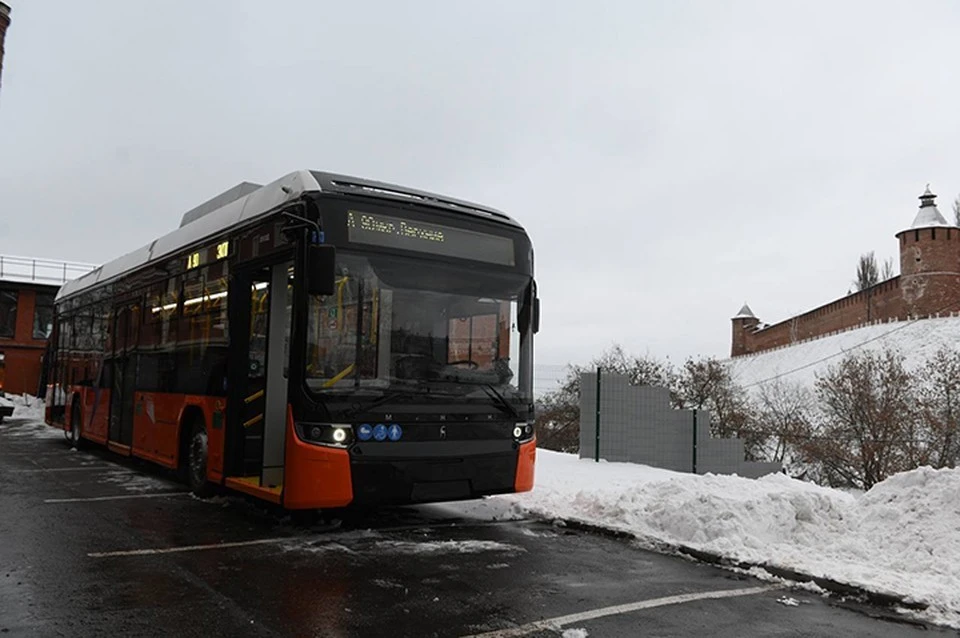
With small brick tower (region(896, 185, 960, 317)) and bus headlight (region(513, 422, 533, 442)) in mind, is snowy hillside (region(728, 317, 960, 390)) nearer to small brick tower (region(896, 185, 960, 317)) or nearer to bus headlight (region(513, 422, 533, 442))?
small brick tower (region(896, 185, 960, 317))

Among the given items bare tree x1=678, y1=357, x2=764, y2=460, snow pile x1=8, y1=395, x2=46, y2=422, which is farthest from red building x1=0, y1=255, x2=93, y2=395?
bare tree x1=678, y1=357, x2=764, y2=460

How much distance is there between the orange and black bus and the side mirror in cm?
1

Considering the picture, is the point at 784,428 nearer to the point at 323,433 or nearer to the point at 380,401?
the point at 380,401

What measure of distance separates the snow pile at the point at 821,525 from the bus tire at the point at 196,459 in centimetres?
405

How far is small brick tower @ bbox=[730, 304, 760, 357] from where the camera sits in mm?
88438

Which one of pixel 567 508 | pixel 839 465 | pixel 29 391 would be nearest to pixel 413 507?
pixel 567 508

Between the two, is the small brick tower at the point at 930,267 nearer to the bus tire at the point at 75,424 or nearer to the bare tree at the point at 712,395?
the bare tree at the point at 712,395

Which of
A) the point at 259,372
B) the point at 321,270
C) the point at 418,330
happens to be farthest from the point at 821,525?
the point at 259,372

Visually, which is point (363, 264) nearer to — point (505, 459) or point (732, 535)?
point (505, 459)

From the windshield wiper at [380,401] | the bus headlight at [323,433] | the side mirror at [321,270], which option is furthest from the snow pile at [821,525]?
the side mirror at [321,270]

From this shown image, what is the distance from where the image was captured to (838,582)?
6230mm

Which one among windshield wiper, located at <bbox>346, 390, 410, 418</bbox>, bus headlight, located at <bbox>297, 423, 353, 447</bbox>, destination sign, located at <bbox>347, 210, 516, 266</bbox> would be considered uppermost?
destination sign, located at <bbox>347, 210, 516, 266</bbox>

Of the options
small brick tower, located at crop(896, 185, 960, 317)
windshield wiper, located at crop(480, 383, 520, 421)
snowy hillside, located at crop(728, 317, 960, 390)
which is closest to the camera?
windshield wiper, located at crop(480, 383, 520, 421)

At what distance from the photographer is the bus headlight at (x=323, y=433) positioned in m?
7.39
